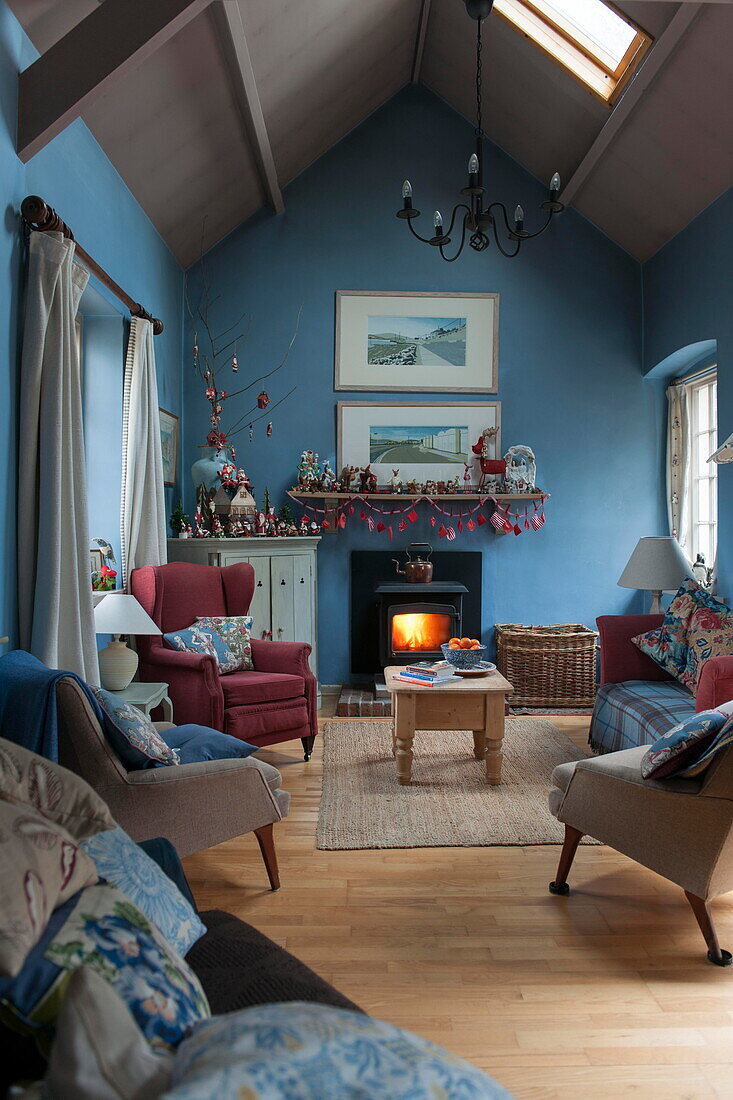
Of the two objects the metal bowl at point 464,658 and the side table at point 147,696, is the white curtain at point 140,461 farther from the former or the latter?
the metal bowl at point 464,658

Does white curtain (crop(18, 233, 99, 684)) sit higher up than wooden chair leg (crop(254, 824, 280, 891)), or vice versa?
white curtain (crop(18, 233, 99, 684))

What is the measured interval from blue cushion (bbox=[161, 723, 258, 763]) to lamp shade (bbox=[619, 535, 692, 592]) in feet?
9.17

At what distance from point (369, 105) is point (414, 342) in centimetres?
172

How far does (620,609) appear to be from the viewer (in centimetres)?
614

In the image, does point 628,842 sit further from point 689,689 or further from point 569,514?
point 569,514

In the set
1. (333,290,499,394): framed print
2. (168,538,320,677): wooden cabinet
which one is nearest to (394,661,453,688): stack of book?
(168,538,320,677): wooden cabinet

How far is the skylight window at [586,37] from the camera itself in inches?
169

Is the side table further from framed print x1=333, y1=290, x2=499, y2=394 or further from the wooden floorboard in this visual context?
framed print x1=333, y1=290, x2=499, y2=394

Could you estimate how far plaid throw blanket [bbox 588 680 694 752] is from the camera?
3732mm

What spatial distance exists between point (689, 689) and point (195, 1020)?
143 inches

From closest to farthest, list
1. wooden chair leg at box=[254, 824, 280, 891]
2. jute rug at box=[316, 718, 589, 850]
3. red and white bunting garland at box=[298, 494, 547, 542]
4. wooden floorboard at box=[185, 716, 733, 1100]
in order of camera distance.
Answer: wooden floorboard at box=[185, 716, 733, 1100] → wooden chair leg at box=[254, 824, 280, 891] → jute rug at box=[316, 718, 589, 850] → red and white bunting garland at box=[298, 494, 547, 542]

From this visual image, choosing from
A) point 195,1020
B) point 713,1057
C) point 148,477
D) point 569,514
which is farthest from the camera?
point 569,514

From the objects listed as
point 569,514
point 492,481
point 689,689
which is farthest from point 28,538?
point 569,514

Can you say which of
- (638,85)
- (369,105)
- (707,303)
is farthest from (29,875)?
(369,105)
